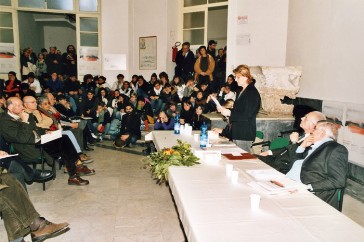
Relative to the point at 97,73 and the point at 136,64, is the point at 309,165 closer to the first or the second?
the point at 136,64

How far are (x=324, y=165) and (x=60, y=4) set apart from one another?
372 inches

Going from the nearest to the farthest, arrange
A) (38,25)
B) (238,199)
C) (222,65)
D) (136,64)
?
(238,199), (222,65), (136,64), (38,25)

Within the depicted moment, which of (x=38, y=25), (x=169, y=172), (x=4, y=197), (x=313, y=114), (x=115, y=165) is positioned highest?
(x=38, y=25)

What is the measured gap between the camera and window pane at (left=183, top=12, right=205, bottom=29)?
914 cm

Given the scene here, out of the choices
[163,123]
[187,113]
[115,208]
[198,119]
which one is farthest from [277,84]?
[115,208]

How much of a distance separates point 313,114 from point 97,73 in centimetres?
820

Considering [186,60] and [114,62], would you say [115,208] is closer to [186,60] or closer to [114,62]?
[186,60]

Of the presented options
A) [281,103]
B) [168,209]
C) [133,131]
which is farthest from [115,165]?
[281,103]

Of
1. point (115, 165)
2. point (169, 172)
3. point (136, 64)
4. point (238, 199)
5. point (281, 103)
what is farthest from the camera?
point (136, 64)

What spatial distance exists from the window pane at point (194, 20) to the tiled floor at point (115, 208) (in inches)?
214

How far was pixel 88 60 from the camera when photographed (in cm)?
1002

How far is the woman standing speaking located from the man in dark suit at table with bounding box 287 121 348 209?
0.88 meters

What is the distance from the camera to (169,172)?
8.38 feet

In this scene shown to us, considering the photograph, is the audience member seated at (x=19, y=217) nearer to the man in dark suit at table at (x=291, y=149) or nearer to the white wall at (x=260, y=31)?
the man in dark suit at table at (x=291, y=149)
